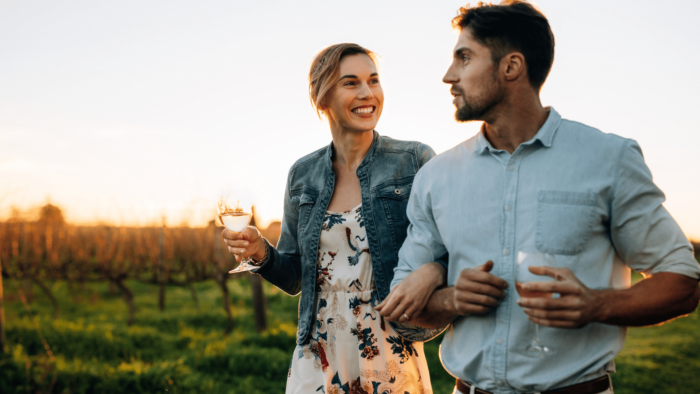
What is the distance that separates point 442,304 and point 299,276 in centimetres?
107

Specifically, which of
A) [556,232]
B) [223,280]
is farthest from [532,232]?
[223,280]

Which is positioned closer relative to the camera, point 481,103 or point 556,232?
point 556,232

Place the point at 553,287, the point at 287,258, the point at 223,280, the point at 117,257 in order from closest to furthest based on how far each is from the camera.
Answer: the point at 553,287, the point at 287,258, the point at 223,280, the point at 117,257

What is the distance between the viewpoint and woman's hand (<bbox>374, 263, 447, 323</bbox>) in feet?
5.16

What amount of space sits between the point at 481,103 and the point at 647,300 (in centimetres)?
71

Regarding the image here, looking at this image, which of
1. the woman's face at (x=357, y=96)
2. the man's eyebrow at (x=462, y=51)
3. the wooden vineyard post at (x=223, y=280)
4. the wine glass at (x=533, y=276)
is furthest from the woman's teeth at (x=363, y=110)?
the wooden vineyard post at (x=223, y=280)

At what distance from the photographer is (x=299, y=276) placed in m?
2.49

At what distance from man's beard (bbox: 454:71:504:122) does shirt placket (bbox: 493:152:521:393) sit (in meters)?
0.22

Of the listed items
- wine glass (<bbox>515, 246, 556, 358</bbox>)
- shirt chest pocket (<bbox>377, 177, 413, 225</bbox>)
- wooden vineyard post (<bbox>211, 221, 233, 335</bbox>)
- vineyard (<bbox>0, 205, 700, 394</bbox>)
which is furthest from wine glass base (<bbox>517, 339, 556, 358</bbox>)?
wooden vineyard post (<bbox>211, 221, 233, 335</bbox>)

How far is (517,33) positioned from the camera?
5.01 ft

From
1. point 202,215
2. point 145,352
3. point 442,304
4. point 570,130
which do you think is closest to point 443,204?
point 442,304

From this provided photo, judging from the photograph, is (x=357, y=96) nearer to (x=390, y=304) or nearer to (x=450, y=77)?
(x=450, y=77)

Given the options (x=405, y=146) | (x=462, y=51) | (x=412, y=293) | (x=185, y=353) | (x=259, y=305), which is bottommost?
(x=185, y=353)

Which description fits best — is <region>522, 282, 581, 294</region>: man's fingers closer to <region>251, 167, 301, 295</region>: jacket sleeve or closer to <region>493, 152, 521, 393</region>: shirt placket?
<region>493, 152, 521, 393</region>: shirt placket
